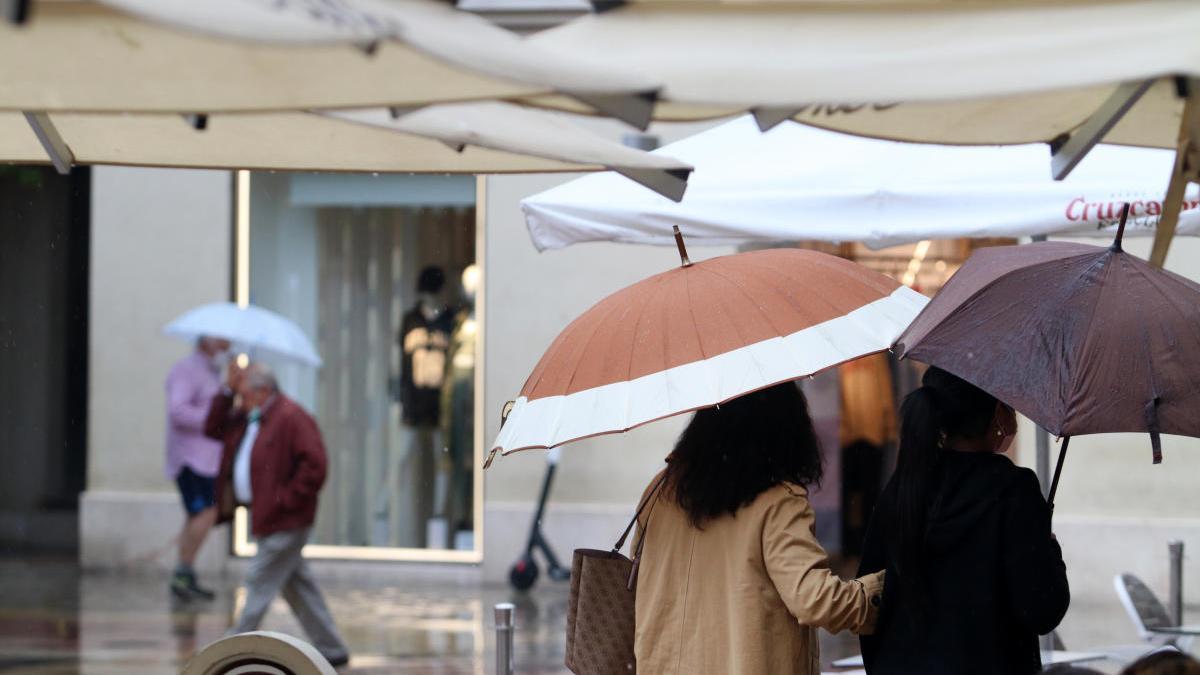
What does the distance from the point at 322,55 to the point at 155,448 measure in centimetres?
1123

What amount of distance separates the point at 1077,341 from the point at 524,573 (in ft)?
28.5

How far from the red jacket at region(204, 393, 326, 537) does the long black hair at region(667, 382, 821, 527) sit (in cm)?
538

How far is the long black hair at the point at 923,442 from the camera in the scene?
3922 mm

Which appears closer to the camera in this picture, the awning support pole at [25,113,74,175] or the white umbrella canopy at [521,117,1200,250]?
the awning support pole at [25,113,74,175]

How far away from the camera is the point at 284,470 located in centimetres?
934

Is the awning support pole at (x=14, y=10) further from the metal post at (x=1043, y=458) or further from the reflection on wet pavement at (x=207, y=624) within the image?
the reflection on wet pavement at (x=207, y=624)

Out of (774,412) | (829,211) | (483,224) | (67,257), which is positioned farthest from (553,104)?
(67,257)

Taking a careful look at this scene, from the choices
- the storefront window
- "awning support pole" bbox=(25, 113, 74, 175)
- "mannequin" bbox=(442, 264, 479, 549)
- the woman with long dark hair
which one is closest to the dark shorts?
the storefront window

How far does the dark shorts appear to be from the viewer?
1252cm

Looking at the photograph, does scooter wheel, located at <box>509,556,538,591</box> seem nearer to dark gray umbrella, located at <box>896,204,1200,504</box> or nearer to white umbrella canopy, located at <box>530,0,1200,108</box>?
dark gray umbrella, located at <box>896,204,1200,504</box>

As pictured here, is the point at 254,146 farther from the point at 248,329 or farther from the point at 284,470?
the point at 248,329

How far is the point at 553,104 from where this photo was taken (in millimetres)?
3758

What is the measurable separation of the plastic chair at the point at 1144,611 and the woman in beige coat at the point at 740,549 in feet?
10.4

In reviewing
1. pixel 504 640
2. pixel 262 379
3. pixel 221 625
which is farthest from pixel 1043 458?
pixel 221 625
